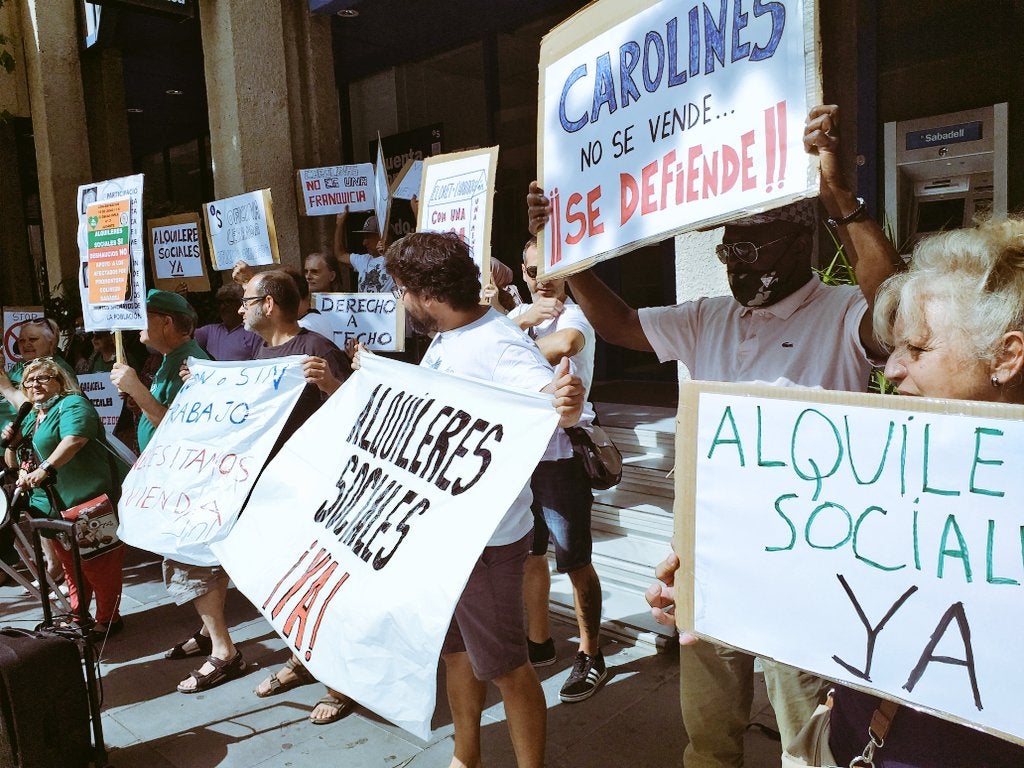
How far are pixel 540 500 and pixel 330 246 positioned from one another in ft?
15.7

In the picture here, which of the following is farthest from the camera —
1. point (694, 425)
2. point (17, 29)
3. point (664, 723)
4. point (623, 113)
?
point (17, 29)

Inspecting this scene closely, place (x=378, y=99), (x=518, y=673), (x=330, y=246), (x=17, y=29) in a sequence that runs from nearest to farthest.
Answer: (x=518, y=673) < (x=330, y=246) < (x=378, y=99) < (x=17, y=29)

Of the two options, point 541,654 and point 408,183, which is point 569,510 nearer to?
point 541,654

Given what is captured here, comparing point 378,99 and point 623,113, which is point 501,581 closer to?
point 623,113

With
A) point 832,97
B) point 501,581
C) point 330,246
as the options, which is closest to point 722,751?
point 501,581

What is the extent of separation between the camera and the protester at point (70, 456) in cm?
414

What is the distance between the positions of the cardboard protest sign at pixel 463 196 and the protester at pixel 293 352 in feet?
Result: 2.62

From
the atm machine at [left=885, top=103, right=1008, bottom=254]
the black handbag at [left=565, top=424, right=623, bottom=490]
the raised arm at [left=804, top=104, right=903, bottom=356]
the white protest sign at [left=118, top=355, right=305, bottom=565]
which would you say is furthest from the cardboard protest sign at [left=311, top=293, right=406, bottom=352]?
the atm machine at [left=885, top=103, right=1008, bottom=254]

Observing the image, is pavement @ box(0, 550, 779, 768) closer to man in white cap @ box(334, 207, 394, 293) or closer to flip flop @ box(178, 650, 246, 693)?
flip flop @ box(178, 650, 246, 693)

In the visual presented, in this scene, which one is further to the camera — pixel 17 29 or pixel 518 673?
pixel 17 29

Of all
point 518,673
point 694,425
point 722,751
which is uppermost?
point 694,425

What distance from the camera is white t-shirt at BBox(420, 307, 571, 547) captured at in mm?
2391

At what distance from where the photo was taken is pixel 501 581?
238 centimetres

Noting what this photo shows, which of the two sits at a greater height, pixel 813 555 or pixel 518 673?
pixel 813 555
